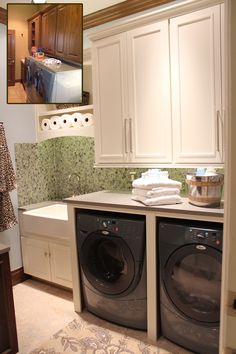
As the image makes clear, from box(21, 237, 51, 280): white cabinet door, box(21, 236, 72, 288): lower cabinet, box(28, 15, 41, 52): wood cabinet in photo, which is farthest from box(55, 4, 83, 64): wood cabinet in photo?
box(21, 237, 51, 280): white cabinet door

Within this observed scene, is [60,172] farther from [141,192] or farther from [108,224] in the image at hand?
[141,192]

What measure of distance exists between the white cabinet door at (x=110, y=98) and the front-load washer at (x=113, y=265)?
60 cm

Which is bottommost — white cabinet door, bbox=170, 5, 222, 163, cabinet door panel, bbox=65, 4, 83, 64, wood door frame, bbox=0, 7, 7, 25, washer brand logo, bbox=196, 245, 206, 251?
washer brand logo, bbox=196, 245, 206, 251

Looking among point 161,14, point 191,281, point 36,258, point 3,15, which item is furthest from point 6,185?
point 161,14

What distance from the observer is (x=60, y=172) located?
3.76 meters

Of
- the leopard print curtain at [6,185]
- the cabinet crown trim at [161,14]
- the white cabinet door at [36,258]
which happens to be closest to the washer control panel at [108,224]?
the white cabinet door at [36,258]

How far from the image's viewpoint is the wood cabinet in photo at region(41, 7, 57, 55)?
2.14 meters

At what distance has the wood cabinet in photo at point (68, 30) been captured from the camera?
2141 mm

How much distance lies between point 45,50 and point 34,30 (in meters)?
0.16

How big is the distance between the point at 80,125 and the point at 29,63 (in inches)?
35.2

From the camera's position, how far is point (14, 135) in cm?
322

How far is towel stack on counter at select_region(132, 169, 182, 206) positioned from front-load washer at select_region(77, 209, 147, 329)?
174 mm

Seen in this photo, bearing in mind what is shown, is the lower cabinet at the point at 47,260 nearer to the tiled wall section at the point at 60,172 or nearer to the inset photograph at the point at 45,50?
the tiled wall section at the point at 60,172

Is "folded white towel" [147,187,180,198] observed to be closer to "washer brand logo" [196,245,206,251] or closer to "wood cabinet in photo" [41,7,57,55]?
"washer brand logo" [196,245,206,251]
